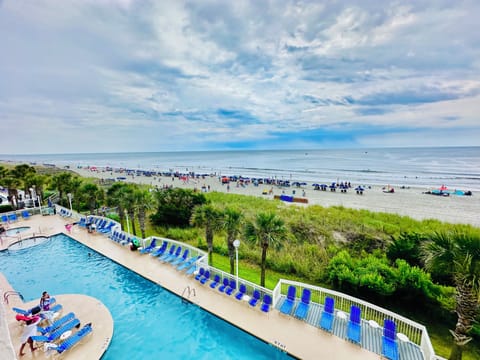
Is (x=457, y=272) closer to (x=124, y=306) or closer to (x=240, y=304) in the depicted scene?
(x=240, y=304)

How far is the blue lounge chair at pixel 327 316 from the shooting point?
25.8 feet

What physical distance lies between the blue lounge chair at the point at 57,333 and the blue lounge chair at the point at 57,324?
0.66ft

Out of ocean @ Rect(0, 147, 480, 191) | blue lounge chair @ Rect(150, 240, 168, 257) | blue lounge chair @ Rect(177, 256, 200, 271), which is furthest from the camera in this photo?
ocean @ Rect(0, 147, 480, 191)

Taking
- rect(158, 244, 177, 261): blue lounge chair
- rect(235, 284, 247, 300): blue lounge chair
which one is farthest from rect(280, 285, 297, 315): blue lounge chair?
rect(158, 244, 177, 261): blue lounge chair

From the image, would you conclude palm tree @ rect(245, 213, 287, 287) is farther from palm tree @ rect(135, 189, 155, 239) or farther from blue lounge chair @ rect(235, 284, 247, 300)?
palm tree @ rect(135, 189, 155, 239)

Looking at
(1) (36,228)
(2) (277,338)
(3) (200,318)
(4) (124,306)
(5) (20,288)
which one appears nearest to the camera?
(2) (277,338)

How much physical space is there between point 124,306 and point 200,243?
274 inches

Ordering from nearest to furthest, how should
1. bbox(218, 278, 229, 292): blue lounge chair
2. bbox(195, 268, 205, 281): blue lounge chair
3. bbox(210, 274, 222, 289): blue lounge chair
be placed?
bbox(218, 278, 229, 292): blue lounge chair, bbox(210, 274, 222, 289): blue lounge chair, bbox(195, 268, 205, 281): blue lounge chair

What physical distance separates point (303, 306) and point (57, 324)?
30.1ft

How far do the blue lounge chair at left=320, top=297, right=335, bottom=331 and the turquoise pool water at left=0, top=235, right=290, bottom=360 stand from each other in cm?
184

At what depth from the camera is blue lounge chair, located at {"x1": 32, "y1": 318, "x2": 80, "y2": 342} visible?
6.99 metres

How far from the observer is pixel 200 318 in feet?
29.0

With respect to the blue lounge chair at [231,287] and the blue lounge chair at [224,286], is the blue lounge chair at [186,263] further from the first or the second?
the blue lounge chair at [231,287]

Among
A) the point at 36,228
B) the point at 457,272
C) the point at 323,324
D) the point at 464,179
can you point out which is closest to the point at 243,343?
the point at 323,324
